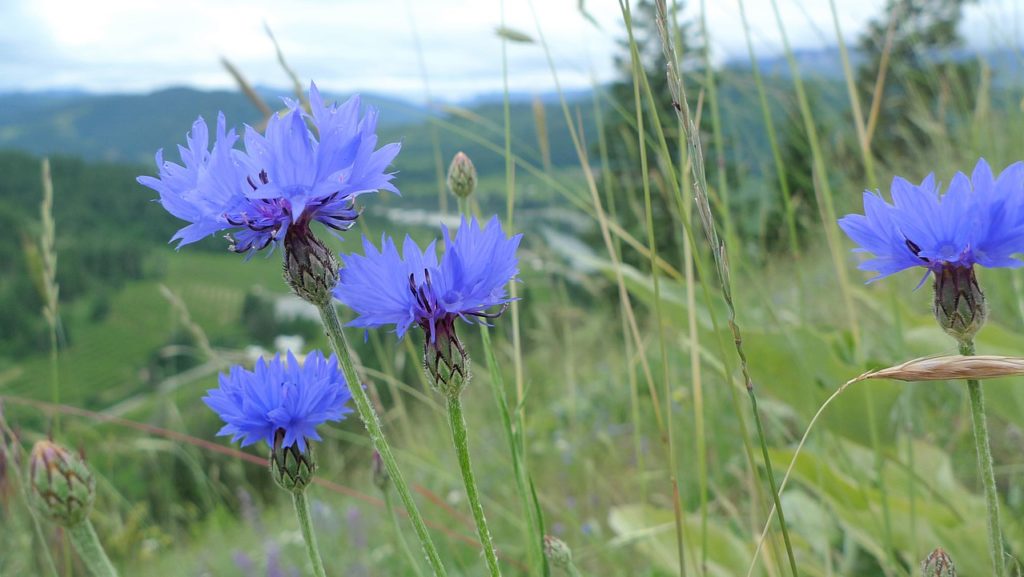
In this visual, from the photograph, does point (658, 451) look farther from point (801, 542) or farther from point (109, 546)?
point (109, 546)

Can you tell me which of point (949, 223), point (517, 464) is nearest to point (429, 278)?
point (517, 464)

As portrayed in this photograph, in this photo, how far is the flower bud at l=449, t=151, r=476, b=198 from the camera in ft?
3.90

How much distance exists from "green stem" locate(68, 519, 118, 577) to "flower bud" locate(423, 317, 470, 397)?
349 millimetres

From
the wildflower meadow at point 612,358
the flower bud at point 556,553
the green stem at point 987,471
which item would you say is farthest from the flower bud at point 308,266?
the green stem at point 987,471

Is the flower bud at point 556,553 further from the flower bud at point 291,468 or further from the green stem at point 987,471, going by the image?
the green stem at point 987,471

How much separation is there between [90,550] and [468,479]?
0.39 m

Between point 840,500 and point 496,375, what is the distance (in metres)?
1.00

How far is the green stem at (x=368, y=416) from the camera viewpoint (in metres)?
0.63

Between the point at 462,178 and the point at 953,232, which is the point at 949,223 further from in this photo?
the point at 462,178

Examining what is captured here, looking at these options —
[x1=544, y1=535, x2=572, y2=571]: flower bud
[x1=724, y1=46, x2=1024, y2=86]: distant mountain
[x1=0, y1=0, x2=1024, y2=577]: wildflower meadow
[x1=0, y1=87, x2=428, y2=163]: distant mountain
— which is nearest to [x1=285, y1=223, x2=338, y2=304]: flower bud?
[x1=0, y1=0, x2=1024, y2=577]: wildflower meadow

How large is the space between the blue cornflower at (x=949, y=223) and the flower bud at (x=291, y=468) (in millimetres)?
577

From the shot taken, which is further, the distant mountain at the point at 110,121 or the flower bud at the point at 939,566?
the distant mountain at the point at 110,121

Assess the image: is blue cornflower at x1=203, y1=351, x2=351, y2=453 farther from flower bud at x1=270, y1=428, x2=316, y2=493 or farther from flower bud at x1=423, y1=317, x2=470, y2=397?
flower bud at x1=423, y1=317, x2=470, y2=397

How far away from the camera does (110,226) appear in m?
77.9
